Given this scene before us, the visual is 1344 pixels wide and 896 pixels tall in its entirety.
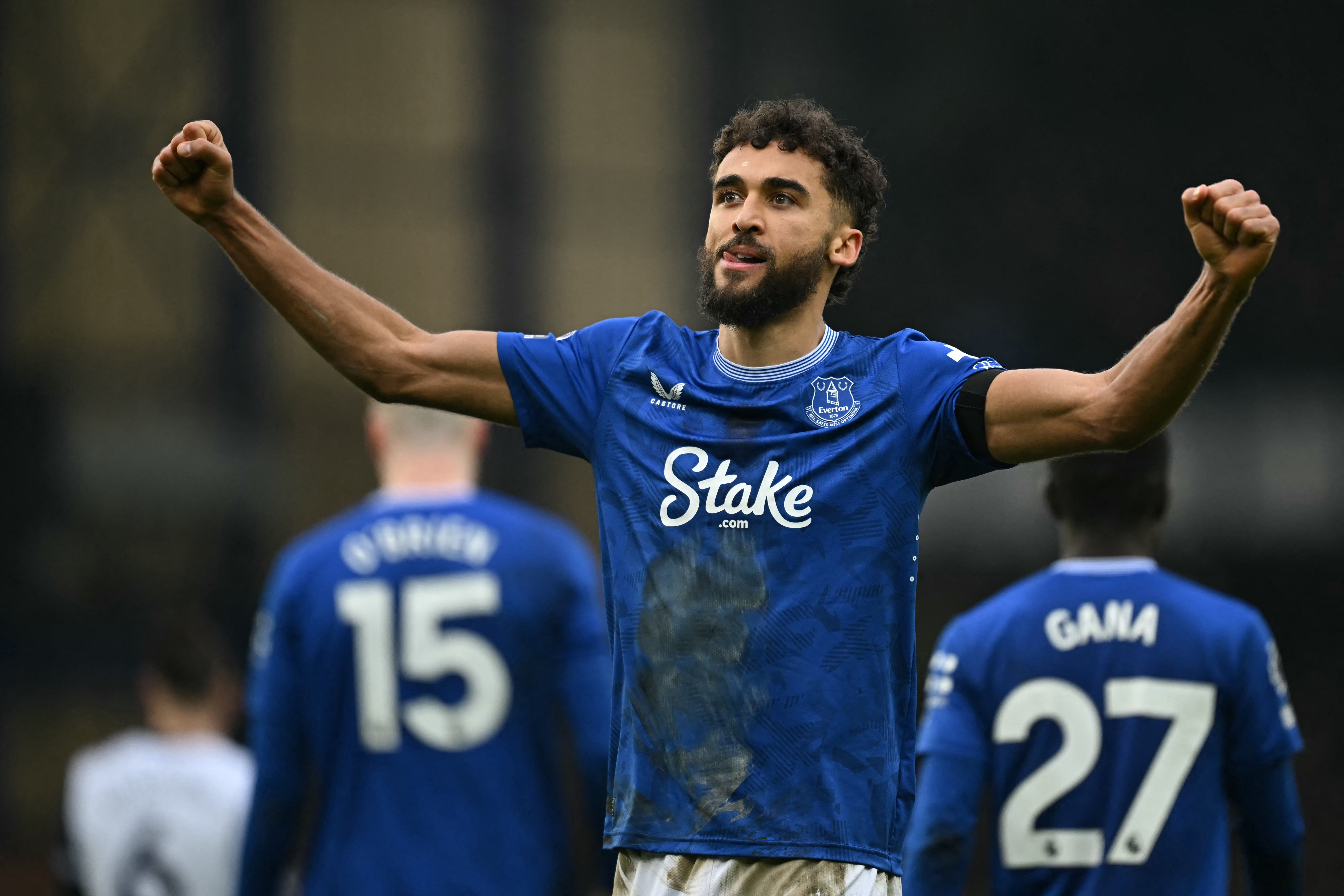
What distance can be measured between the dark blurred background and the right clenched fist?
10.6 m

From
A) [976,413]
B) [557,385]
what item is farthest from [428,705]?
[976,413]

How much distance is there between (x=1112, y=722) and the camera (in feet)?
12.7

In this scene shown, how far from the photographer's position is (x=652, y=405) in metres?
3.13

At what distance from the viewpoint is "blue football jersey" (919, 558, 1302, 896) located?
3.82 meters

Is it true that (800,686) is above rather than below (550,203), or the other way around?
below

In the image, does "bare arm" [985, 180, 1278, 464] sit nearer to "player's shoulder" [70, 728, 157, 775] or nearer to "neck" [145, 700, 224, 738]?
"neck" [145, 700, 224, 738]

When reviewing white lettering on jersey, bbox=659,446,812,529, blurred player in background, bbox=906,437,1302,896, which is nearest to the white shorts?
white lettering on jersey, bbox=659,446,812,529

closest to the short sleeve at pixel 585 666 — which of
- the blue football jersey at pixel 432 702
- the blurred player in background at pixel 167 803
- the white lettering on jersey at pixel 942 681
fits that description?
the blue football jersey at pixel 432 702

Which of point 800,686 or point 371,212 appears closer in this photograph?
point 800,686

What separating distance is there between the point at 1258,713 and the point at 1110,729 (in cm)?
33

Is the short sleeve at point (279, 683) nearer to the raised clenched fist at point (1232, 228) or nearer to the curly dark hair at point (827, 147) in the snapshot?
the curly dark hair at point (827, 147)

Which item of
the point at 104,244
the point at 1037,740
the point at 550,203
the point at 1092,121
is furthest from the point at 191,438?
the point at 1037,740

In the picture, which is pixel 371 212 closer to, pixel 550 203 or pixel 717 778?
pixel 550 203

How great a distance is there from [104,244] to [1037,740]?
12.0 metres
